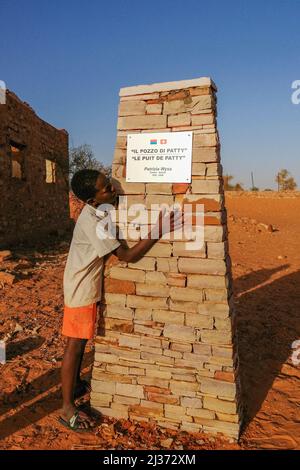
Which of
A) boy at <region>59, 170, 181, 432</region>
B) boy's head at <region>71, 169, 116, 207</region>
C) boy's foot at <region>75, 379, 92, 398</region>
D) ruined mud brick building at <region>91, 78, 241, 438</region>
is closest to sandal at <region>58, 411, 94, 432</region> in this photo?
boy at <region>59, 170, 181, 432</region>

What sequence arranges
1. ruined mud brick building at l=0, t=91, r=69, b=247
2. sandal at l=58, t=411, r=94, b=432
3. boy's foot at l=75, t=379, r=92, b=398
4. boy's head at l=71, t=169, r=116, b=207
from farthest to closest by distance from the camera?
ruined mud brick building at l=0, t=91, r=69, b=247
boy's foot at l=75, t=379, r=92, b=398
sandal at l=58, t=411, r=94, b=432
boy's head at l=71, t=169, r=116, b=207

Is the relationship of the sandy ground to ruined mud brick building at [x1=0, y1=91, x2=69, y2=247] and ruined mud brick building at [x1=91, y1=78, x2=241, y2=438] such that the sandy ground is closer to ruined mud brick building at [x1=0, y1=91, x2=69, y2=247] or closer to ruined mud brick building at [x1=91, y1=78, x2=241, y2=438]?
ruined mud brick building at [x1=91, y1=78, x2=241, y2=438]

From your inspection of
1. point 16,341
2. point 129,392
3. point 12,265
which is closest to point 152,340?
point 129,392

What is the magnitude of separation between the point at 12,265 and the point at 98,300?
4.96 m

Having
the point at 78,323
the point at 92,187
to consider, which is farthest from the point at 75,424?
the point at 92,187

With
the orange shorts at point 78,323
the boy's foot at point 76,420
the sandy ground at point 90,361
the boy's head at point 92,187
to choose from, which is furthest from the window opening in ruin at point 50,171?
the boy's foot at point 76,420

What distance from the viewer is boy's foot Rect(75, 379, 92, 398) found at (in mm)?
3414

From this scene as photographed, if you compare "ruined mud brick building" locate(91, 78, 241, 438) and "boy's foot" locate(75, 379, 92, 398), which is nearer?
"ruined mud brick building" locate(91, 78, 241, 438)

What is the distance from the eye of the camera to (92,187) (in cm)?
277

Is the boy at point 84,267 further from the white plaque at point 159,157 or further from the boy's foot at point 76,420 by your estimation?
the white plaque at point 159,157

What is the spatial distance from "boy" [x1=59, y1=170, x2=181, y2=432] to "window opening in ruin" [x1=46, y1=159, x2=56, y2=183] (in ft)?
36.3

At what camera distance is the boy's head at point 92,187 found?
274 cm

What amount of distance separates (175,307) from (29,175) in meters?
9.32
